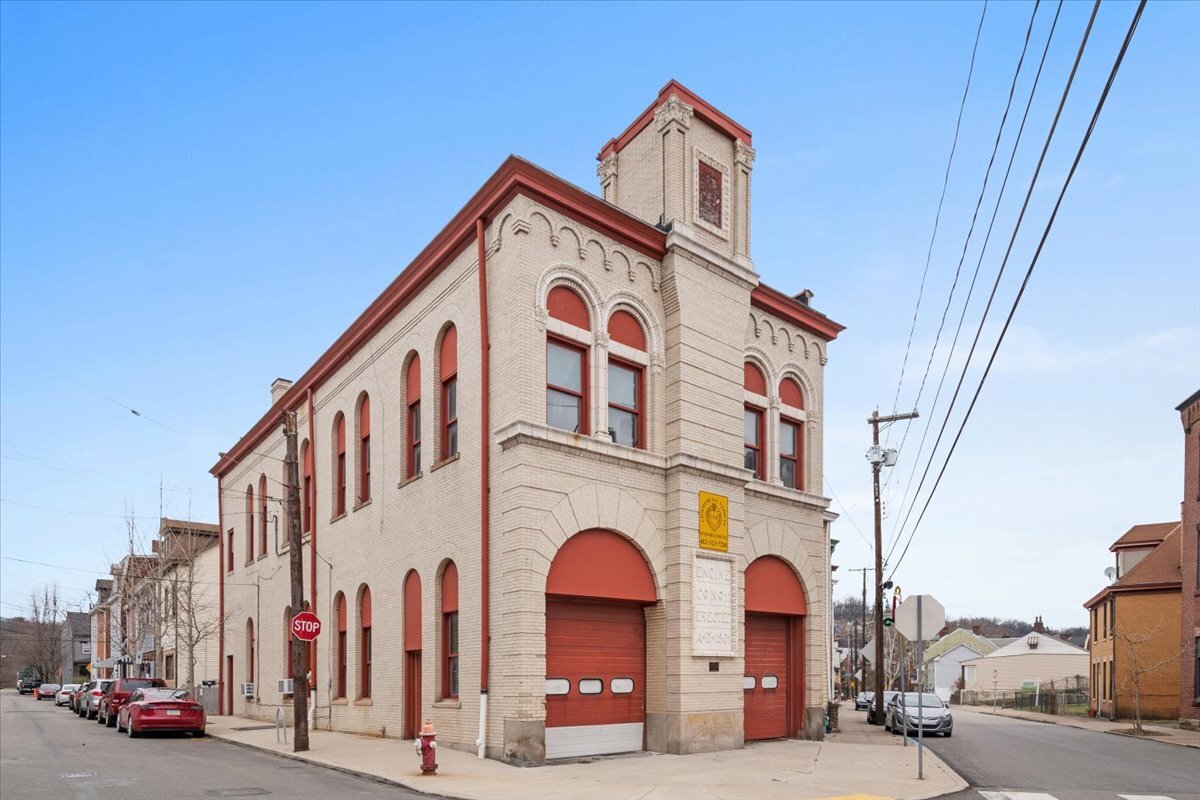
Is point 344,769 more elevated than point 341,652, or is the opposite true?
point 341,652

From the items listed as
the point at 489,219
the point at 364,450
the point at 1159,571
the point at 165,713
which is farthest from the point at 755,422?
the point at 1159,571

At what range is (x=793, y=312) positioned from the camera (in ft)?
85.1

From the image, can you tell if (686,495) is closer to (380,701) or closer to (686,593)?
(686,593)

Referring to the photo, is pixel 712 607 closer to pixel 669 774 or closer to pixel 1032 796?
pixel 669 774

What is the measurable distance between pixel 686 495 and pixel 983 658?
77873 millimetres

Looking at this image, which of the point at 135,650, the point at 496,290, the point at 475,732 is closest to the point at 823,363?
the point at 496,290

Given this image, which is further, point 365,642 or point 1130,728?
point 1130,728

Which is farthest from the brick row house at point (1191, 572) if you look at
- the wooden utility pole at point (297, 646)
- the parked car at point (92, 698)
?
the parked car at point (92, 698)

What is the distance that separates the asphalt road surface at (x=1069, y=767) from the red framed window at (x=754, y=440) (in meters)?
7.49

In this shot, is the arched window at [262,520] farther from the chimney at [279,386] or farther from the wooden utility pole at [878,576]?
the wooden utility pole at [878,576]

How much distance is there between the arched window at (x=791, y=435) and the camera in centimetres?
2569

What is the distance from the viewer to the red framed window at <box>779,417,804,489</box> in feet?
84.3

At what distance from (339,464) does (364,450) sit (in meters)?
1.90

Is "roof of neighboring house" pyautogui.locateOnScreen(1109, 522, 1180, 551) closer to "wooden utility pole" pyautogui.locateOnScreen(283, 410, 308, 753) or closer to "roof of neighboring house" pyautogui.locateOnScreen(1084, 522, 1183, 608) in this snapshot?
"roof of neighboring house" pyautogui.locateOnScreen(1084, 522, 1183, 608)
